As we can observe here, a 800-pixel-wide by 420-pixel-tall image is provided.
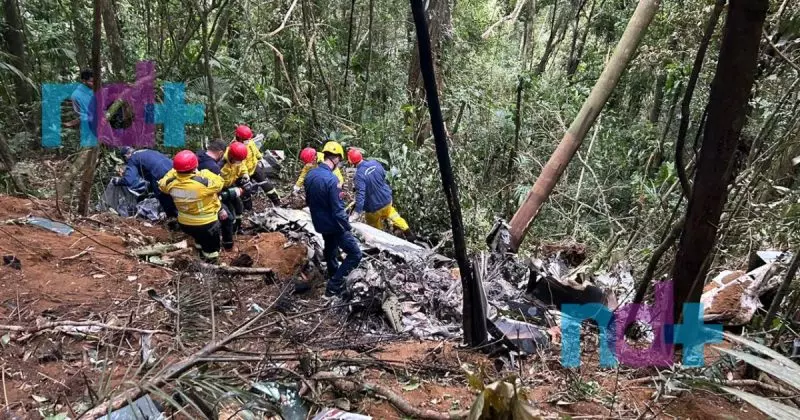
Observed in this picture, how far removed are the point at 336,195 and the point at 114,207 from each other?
337 centimetres

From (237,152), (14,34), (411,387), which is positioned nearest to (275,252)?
(237,152)

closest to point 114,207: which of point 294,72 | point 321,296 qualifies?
point 321,296

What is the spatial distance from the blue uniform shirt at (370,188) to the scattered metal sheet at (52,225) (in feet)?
10.3

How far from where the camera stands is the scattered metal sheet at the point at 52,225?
5125 millimetres

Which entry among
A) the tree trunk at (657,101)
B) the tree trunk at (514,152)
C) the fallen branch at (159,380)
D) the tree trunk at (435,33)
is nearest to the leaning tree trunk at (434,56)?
the tree trunk at (435,33)

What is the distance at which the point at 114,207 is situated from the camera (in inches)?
268

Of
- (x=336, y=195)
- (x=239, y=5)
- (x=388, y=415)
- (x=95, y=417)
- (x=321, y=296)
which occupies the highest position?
(x=239, y=5)

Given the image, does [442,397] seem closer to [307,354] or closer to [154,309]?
[307,354]

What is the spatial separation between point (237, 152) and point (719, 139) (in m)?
5.12

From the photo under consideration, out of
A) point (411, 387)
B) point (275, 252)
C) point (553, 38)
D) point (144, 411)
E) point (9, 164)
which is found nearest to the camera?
point (144, 411)

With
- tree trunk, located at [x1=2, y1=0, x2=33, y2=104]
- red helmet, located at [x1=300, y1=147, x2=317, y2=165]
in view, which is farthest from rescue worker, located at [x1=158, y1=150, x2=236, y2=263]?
tree trunk, located at [x1=2, y1=0, x2=33, y2=104]

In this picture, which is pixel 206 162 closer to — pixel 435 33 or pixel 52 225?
pixel 52 225

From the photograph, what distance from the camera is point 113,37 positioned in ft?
24.8

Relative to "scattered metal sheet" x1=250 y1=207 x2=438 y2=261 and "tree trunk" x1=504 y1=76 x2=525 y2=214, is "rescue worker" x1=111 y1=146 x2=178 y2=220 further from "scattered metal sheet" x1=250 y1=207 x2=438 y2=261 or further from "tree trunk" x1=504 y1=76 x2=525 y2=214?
"tree trunk" x1=504 y1=76 x2=525 y2=214
